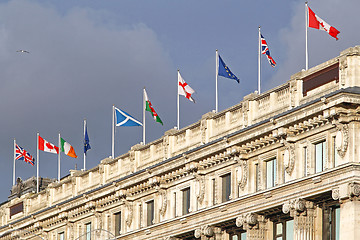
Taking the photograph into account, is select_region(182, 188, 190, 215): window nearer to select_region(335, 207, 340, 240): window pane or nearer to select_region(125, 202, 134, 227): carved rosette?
select_region(125, 202, 134, 227): carved rosette

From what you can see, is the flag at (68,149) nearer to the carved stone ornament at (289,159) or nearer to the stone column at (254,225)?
the stone column at (254,225)

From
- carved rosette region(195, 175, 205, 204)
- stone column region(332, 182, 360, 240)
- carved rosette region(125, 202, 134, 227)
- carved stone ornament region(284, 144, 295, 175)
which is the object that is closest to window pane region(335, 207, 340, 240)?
stone column region(332, 182, 360, 240)

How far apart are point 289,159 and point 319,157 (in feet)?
7.61

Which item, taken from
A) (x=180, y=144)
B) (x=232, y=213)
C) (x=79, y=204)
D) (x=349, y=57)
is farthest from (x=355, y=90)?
(x=79, y=204)

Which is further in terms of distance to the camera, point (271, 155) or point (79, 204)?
point (79, 204)

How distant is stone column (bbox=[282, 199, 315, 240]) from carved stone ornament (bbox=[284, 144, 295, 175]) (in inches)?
74.5

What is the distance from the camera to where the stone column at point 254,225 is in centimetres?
7269

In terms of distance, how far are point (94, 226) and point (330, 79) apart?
2979 centimetres

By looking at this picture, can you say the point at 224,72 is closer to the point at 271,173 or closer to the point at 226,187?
the point at 226,187

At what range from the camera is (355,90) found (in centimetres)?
6506

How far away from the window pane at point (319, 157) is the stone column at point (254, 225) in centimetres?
607

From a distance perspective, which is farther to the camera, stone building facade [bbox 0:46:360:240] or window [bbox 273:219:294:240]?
window [bbox 273:219:294:240]

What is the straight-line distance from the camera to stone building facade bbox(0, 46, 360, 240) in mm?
65875

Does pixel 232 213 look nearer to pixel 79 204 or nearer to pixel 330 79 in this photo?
pixel 330 79
